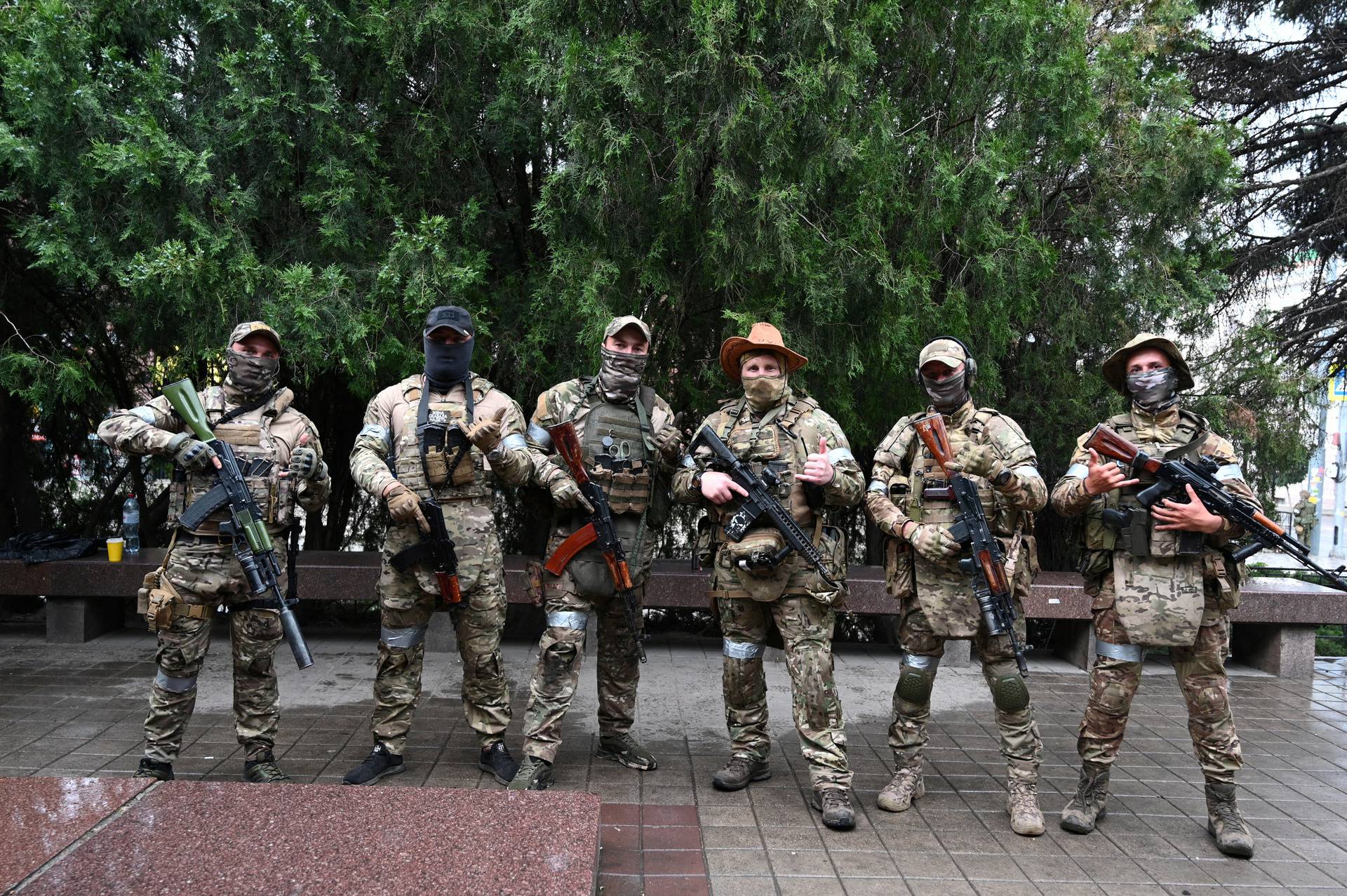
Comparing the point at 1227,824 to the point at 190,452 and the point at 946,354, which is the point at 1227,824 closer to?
the point at 946,354

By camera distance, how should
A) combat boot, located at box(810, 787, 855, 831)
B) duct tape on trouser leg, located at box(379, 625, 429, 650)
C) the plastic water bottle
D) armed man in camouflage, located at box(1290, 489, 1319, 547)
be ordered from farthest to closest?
armed man in camouflage, located at box(1290, 489, 1319, 547), the plastic water bottle, duct tape on trouser leg, located at box(379, 625, 429, 650), combat boot, located at box(810, 787, 855, 831)

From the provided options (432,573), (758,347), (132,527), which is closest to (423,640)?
(432,573)

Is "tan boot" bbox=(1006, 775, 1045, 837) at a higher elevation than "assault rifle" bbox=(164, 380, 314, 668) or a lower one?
lower

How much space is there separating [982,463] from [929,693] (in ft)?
3.75

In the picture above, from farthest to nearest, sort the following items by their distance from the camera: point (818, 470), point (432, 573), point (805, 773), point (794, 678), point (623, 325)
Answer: point (805, 773) → point (623, 325) → point (432, 573) → point (794, 678) → point (818, 470)

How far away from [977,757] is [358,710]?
147 inches

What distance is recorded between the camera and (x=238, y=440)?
14.5 ft

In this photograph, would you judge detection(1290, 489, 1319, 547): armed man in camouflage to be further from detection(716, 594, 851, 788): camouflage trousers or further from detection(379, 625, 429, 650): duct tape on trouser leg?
detection(379, 625, 429, 650): duct tape on trouser leg

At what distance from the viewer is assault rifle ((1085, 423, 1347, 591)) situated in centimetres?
407

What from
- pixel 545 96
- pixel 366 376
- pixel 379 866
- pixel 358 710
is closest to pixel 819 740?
pixel 379 866

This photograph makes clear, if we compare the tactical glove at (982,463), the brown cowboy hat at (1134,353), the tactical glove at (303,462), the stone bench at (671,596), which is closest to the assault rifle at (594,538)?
the tactical glove at (303,462)

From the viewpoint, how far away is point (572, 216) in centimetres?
638

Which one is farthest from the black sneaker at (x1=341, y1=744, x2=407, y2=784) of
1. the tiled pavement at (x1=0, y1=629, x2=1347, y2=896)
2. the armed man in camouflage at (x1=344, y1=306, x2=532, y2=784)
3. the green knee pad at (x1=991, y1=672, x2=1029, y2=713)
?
the green knee pad at (x1=991, y1=672, x2=1029, y2=713)

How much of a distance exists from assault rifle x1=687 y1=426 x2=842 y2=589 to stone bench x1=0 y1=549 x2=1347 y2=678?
2.79 meters
